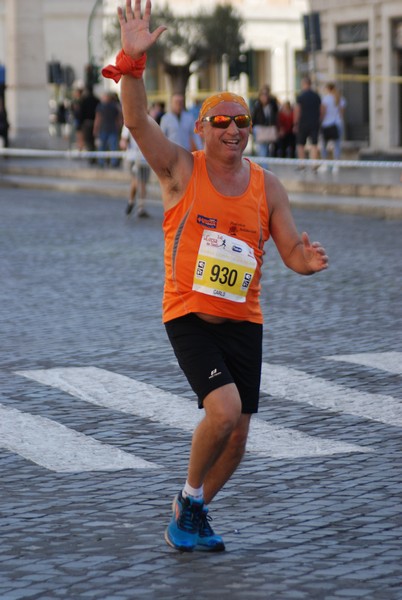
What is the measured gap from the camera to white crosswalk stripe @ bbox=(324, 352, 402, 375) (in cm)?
966

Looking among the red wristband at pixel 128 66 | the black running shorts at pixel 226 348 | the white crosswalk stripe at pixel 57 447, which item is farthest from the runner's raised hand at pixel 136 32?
the white crosswalk stripe at pixel 57 447

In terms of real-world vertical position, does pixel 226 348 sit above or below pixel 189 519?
above

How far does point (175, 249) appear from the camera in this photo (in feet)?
A: 19.0

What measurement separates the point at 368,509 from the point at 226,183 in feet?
4.58

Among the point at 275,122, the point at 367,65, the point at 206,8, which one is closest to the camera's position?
the point at 275,122

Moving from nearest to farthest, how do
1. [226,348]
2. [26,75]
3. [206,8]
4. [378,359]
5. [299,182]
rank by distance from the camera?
[226,348]
[378,359]
[299,182]
[26,75]
[206,8]

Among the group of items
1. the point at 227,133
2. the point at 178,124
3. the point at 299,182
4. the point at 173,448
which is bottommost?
the point at 299,182

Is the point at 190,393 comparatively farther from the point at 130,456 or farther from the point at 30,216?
the point at 30,216

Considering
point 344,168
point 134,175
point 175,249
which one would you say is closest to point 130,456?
point 175,249

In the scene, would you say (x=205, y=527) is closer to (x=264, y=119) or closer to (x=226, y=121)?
Result: (x=226, y=121)

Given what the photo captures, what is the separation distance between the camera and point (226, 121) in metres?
5.74

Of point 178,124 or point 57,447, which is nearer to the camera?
point 57,447

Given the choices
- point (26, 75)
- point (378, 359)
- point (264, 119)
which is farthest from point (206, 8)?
point (378, 359)

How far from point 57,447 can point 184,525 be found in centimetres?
194
